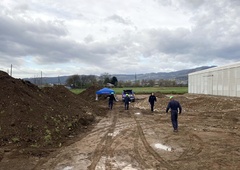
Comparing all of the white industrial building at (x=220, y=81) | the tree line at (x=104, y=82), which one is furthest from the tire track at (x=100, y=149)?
the tree line at (x=104, y=82)

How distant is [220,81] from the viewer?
3381 cm

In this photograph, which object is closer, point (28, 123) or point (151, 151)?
point (151, 151)

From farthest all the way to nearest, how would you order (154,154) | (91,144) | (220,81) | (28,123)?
(220,81) → (28,123) → (91,144) → (154,154)

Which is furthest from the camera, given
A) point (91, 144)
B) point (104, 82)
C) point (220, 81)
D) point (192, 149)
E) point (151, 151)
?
point (104, 82)

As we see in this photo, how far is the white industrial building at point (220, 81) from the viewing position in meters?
29.2

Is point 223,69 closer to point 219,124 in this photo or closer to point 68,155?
point 219,124

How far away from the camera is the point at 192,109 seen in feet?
89.8

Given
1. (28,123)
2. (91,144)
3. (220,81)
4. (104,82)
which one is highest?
(104,82)

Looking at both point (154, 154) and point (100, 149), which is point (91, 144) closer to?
point (100, 149)

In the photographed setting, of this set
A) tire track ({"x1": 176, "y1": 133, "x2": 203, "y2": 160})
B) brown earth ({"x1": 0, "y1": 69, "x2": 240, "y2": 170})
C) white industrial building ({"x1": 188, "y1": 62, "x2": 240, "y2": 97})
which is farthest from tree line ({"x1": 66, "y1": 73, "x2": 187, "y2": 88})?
tire track ({"x1": 176, "y1": 133, "x2": 203, "y2": 160})

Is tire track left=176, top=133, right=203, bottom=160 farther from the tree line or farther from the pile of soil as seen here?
the tree line

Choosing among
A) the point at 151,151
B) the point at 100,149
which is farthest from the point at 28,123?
the point at 151,151

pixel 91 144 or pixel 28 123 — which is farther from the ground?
pixel 28 123

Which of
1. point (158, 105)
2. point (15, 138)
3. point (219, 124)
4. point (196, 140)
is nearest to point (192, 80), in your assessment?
point (158, 105)
